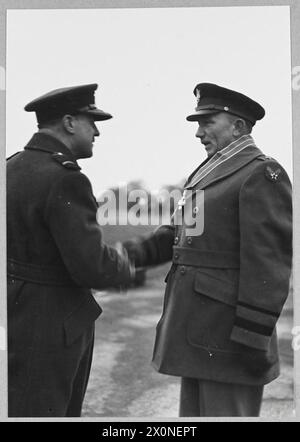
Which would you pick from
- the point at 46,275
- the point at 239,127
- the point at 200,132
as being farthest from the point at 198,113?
the point at 46,275

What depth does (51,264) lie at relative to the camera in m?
2.56

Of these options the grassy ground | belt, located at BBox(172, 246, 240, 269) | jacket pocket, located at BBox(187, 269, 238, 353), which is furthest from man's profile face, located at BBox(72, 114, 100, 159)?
jacket pocket, located at BBox(187, 269, 238, 353)

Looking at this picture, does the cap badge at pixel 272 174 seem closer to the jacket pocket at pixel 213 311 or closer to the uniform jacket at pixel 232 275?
the uniform jacket at pixel 232 275

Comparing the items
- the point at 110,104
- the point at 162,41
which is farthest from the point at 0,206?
the point at 162,41

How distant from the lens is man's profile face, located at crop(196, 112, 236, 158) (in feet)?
8.79

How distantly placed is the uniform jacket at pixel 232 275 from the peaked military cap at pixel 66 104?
2.22 feet

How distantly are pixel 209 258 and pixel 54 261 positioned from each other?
712mm

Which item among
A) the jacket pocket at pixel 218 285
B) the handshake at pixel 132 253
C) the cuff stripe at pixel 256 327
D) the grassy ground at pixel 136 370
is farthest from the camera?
the grassy ground at pixel 136 370

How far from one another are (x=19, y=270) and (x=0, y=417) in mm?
750

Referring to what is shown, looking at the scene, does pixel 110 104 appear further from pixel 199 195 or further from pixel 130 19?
pixel 199 195

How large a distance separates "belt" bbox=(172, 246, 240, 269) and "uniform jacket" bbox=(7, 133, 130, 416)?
0.93 ft

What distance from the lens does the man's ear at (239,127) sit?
2.69 metres

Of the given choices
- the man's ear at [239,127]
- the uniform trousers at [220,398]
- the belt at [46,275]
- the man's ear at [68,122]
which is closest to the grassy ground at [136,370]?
the uniform trousers at [220,398]

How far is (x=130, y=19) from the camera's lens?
2.79m
